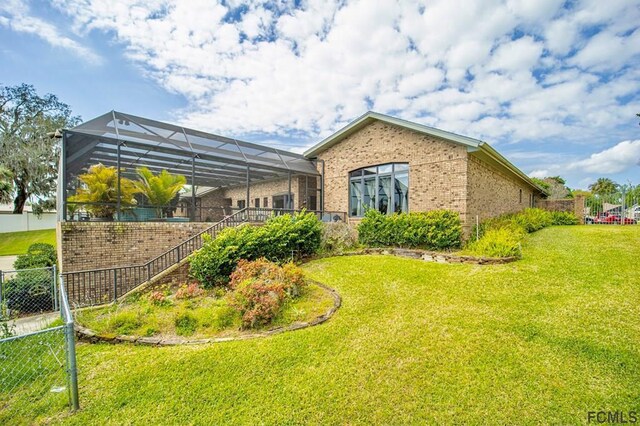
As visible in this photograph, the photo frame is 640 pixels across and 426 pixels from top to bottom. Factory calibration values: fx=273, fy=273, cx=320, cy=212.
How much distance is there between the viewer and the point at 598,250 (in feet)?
26.9

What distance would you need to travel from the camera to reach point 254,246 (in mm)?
8078

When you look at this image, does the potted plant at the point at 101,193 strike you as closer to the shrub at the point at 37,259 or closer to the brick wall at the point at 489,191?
the shrub at the point at 37,259

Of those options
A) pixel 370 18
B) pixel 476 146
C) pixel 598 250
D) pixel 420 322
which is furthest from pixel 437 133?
pixel 420 322

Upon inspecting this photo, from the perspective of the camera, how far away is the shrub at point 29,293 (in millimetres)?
7648

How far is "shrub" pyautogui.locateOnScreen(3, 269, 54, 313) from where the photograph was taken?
765 centimetres

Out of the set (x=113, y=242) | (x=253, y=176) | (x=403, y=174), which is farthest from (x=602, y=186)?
(x=113, y=242)

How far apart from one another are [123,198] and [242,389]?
8673 millimetres

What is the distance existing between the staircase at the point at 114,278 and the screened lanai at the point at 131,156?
1.80 metres

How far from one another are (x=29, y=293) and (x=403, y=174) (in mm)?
13184

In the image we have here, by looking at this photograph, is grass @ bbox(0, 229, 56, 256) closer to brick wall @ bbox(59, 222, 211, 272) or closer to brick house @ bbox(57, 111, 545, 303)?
brick house @ bbox(57, 111, 545, 303)

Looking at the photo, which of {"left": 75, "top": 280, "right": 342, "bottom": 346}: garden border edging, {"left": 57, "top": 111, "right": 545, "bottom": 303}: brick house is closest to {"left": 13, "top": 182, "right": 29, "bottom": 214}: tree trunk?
{"left": 57, "top": 111, "right": 545, "bottom": 303}: brick house

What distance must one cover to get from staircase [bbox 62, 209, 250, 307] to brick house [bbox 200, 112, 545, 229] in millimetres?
7349

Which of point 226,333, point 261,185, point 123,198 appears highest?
point 261,185

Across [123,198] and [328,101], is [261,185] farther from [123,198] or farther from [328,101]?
[123,198]
